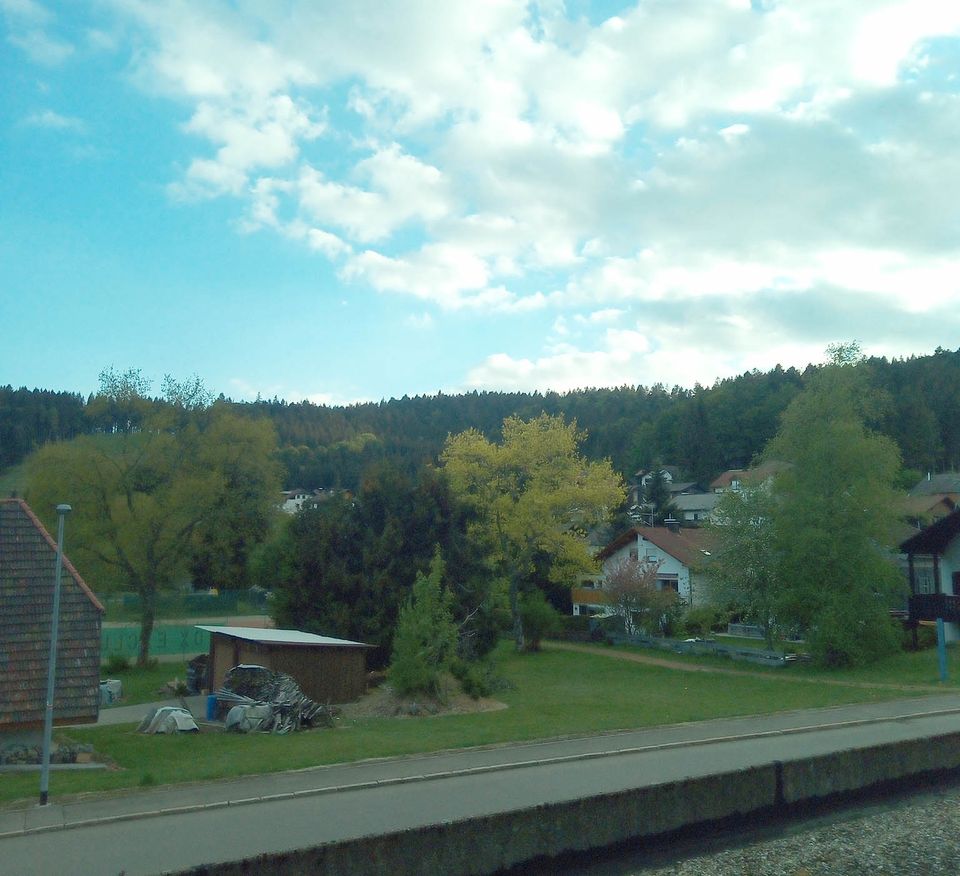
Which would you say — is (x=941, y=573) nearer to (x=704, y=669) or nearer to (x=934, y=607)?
(x=934, y=607)

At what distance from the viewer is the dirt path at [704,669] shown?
2650cm

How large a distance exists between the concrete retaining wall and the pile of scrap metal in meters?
12.4

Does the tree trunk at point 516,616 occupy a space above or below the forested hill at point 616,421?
below

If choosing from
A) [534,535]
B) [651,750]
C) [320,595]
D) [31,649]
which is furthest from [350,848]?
[534,535]

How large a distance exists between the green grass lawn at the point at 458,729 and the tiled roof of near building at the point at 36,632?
1531mm

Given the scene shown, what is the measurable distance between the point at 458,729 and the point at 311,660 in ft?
22.5

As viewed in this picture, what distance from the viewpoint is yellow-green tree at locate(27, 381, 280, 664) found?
39.4 m

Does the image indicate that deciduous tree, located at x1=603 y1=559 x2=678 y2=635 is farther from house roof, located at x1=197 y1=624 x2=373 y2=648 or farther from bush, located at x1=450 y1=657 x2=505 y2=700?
house roof, located at x1=197 y1=624 x2=373 y2=648

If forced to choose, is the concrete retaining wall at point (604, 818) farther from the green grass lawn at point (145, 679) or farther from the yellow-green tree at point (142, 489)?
the yellow-green tree at point (142, 489)

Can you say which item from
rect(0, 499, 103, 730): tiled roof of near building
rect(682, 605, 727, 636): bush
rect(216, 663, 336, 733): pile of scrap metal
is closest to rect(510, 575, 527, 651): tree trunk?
rect(682, 605, 727, 636): bush

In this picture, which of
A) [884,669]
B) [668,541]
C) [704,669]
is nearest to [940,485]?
[668,541]

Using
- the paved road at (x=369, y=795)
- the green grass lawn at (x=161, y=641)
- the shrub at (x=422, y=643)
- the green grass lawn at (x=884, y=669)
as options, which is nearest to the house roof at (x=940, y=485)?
the green grass lawn at (x=884, y=669)

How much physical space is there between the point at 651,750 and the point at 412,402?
144074 mm

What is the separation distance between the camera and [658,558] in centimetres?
5512
